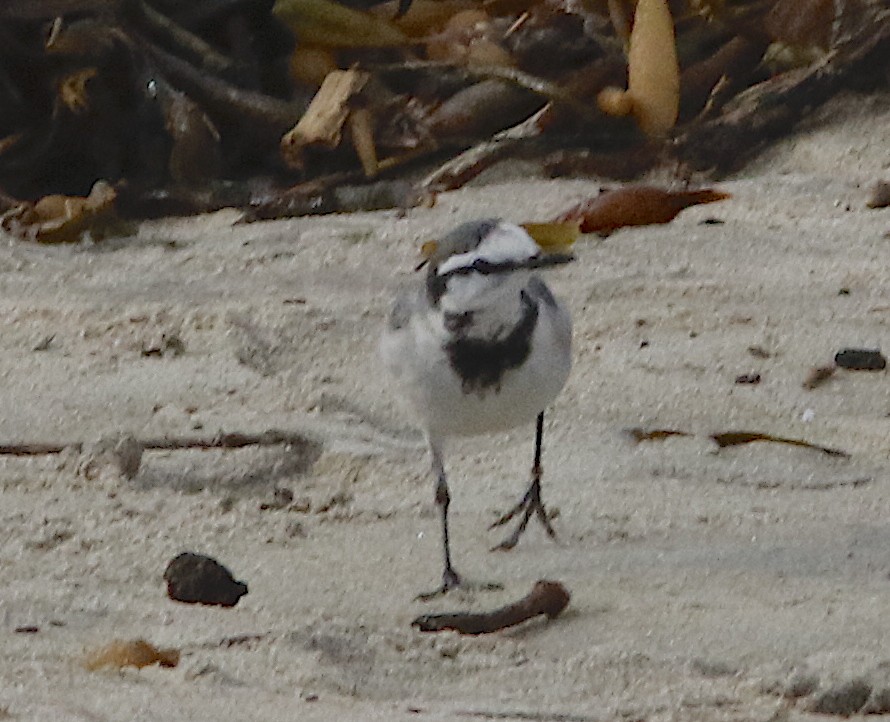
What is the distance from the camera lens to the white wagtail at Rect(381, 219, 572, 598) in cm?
309

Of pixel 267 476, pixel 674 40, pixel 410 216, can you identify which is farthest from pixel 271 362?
pixel 674 40

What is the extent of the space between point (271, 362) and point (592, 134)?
1.80m

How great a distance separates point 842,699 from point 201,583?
1.17m


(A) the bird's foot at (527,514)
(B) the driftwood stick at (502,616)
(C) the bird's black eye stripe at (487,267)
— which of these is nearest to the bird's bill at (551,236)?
(A) the bird's foot at (527,514)

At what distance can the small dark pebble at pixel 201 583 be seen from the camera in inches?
124

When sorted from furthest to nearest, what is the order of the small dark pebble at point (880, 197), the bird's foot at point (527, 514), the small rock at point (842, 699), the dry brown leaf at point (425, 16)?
the dry brown leaf at point (425, 16), the small dark pebble at point (880, 197), the bird's foot at point (527, 514), the small rock at point (842, 699)

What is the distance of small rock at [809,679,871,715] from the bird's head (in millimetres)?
880

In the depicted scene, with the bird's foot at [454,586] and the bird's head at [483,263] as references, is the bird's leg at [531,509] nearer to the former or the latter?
the bird's foot at [454,586]

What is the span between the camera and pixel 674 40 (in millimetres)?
5914

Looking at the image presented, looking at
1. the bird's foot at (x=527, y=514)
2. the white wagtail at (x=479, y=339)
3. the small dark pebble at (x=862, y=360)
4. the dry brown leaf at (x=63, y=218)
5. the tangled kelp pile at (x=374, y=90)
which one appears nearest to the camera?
the white wagtail at (x=479, y=339)

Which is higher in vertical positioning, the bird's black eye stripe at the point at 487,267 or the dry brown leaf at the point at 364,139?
the bird's black eye stripe at the point at 487,267

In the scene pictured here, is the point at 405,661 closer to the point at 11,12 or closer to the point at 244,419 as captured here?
the point at 244,419

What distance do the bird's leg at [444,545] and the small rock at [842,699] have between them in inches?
33.9

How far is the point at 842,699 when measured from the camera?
2525 mm
